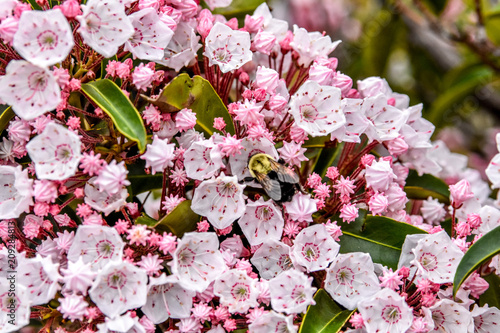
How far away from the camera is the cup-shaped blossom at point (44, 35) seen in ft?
4.95

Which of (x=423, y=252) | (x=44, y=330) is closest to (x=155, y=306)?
(x=44, y=330)

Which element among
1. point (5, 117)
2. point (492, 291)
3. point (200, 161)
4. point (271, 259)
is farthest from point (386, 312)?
point (5, 117)

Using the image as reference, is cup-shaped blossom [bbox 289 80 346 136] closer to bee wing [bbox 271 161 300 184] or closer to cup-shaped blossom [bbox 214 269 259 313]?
bee wing [bbox 271 161 300 184]

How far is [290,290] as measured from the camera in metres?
1.62

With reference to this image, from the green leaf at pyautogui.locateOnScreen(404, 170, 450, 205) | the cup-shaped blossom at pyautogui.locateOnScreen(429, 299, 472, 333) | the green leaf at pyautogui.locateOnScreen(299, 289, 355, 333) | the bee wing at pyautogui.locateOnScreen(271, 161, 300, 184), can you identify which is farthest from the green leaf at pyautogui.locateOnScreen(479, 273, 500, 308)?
the bee wing at pyautogui.locateOnScreen(271, 161, 300, 184)

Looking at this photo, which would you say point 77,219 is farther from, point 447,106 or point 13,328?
point 447,106

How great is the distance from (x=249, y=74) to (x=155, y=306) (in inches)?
42.4

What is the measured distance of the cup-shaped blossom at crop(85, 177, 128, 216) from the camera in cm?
159

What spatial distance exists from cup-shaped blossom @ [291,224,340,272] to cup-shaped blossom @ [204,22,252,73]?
2.15ft

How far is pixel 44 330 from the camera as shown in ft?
5.41

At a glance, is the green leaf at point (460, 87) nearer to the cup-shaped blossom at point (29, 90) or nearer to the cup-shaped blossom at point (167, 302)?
the cup-shaped blossom at point (167, 302)

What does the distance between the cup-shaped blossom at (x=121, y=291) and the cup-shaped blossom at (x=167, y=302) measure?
2.6 inches

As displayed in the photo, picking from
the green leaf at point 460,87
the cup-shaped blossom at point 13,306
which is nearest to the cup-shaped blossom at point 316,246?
the cup-shaped blossom at point 13,306

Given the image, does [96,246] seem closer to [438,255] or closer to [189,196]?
[189,196]
